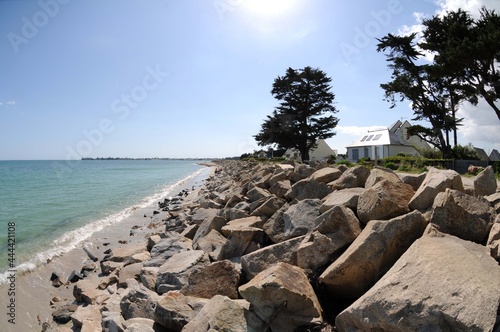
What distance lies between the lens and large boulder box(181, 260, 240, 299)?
3.84 metres

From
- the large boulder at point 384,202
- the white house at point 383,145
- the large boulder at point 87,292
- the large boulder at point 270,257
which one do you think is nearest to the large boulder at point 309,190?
the large boulder at point 384,202

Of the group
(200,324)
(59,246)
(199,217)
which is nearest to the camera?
(200,324)

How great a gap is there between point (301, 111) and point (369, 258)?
30025 millimetres

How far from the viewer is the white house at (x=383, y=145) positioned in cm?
3681

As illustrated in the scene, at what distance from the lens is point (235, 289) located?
386 cm

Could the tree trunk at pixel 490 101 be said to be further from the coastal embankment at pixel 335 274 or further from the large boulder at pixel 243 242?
the large boulder at pixel 243 242

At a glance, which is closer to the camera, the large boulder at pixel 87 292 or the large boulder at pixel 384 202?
the large boulder at pixel 384 202

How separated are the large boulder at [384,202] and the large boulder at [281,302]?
56.8 inches

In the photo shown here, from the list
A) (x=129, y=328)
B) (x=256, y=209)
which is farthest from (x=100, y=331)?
(x=256, y=209)

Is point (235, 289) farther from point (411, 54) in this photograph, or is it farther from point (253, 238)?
point (411, 54)

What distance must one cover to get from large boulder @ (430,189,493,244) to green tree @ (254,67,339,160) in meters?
28.6

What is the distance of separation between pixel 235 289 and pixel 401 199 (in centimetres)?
246

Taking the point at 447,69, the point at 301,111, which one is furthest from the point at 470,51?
the point at 301,111

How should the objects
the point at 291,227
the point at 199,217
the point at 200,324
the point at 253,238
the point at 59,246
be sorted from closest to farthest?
the point at 200,324
the point at 291,227
the point at 253,238
the point at 199,217
the point at 59,246
